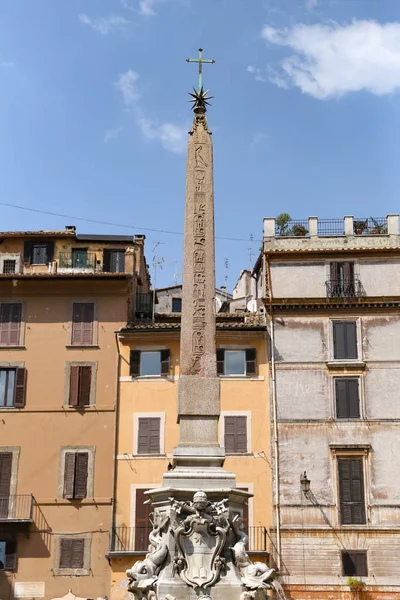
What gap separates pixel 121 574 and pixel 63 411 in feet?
17.0

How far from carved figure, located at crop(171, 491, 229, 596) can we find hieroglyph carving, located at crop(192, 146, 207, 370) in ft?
7.20

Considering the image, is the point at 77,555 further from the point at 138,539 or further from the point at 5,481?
the point at 5,481

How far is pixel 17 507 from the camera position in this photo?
85.5ft

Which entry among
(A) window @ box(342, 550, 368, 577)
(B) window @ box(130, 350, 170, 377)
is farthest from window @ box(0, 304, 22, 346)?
(A) window @ box(342, 550, 368, 577)

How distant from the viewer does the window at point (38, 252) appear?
3005cm

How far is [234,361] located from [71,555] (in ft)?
24.7

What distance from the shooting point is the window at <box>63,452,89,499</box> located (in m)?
26.3

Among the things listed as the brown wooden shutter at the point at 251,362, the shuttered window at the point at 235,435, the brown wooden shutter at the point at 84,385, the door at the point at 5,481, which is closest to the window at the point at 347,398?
the brown wooden shutter at the point at 251,362

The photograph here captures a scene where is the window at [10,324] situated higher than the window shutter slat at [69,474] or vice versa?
the window at [10,324]

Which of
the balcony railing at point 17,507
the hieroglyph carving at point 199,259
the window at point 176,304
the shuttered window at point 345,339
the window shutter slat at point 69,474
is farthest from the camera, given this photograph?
the window at point 176,304

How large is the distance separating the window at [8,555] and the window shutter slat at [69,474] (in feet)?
6.73

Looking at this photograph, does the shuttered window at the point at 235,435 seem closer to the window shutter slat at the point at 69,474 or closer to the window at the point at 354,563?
the window at the point at 354,563

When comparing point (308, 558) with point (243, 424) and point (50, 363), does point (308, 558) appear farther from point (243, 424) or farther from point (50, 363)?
point (50, 363)

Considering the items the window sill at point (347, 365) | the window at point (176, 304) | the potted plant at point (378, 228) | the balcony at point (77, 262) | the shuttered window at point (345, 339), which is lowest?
the window sill at point (347, 365)
